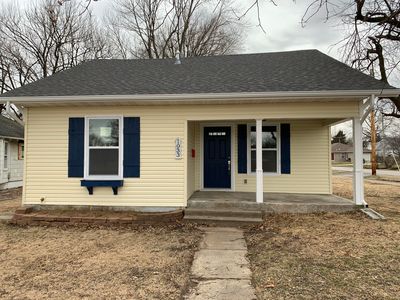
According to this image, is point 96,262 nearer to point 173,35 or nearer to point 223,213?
point 223,213

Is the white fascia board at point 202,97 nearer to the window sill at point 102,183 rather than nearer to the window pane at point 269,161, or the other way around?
the window sill at point 102,183

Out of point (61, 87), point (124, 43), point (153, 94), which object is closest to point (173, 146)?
point (153, 94)

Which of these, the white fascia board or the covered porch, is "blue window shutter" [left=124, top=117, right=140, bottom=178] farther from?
the covered porch

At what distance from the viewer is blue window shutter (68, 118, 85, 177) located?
7785mm

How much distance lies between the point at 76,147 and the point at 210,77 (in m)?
3.95

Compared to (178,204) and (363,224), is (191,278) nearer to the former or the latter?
(178,204)

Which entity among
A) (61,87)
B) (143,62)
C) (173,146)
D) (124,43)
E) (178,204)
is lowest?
(178,204)

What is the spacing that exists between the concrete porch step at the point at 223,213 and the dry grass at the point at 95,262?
65 cm

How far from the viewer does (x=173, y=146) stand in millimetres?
7742

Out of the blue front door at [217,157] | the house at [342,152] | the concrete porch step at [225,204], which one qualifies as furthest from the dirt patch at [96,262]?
the house at [342,152]

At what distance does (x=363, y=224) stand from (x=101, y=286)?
5310 mm

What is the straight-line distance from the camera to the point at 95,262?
15.7 ft

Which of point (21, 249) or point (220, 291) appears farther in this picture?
point (21, 249)

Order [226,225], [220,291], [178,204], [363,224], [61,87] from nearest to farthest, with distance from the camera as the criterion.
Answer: [220,291] → [363,224] → [226,225] → [178,204] → [61,87]
